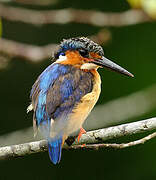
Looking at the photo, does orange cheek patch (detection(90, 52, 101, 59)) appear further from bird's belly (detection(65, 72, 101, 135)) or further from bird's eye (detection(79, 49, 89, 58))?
bird's belly (detection(65, 72, 101, 135))

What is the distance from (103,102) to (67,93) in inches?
85.9

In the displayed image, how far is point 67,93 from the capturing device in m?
3.32

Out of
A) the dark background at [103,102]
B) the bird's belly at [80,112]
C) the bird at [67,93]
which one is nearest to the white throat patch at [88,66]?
the bird at [67,93]

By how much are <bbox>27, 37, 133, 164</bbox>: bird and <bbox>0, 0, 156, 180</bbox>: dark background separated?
161 cm

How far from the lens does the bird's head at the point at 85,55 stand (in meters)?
3.57

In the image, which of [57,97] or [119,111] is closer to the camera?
[57,97]

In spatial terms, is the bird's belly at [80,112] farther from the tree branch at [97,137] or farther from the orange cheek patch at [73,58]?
the orange cheek patch at [73,58]

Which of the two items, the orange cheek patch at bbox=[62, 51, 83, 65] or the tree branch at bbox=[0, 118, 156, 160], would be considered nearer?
the tree branch at bbox=[0, 118, 156, 160]

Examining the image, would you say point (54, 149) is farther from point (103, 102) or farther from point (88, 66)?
point (103, 102)

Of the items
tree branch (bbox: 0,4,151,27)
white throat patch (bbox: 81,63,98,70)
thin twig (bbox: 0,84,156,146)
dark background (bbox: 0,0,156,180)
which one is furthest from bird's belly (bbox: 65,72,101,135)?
dark background (bbox: 0,0,156,180)

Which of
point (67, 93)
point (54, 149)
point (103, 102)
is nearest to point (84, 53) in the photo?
point (67, 93)

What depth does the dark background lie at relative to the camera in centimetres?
534

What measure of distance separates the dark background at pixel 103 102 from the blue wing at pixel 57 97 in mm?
1709

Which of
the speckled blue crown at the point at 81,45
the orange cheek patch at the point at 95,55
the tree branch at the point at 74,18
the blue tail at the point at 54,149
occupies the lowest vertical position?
the blue tail at the point at 54,149
